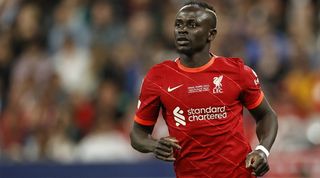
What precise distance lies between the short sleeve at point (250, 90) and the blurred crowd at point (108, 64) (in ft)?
13.0

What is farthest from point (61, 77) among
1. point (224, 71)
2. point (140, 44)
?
point (224, 71)

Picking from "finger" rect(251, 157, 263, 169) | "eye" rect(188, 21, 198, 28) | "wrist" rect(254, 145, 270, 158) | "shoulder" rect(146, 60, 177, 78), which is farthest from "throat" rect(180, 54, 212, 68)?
"finger" rect(251, 157, 263, 169)

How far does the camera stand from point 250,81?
6574 millimetres

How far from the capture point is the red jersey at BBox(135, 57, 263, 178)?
646 centimetres

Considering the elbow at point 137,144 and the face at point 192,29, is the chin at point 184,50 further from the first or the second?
the elbow at point 137,144

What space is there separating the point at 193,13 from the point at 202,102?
0.58 meters

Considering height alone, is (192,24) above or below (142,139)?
above

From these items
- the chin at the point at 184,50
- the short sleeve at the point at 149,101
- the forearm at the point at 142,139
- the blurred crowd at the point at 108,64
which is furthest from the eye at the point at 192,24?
the blurred crowd at the point at 108,64

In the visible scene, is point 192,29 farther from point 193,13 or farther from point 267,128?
point 267,128

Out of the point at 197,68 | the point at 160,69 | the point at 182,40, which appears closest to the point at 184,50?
the point at 182,40

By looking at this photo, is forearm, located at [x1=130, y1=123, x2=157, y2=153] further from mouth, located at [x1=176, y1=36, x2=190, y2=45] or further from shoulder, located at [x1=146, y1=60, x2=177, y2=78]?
mouth, located at [x1=176, y1=36, x2=190, y2=45]

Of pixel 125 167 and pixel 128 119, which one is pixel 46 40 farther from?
pixel 125 167

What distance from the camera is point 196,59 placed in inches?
257

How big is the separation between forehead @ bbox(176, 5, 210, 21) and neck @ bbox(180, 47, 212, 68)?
24 cm
